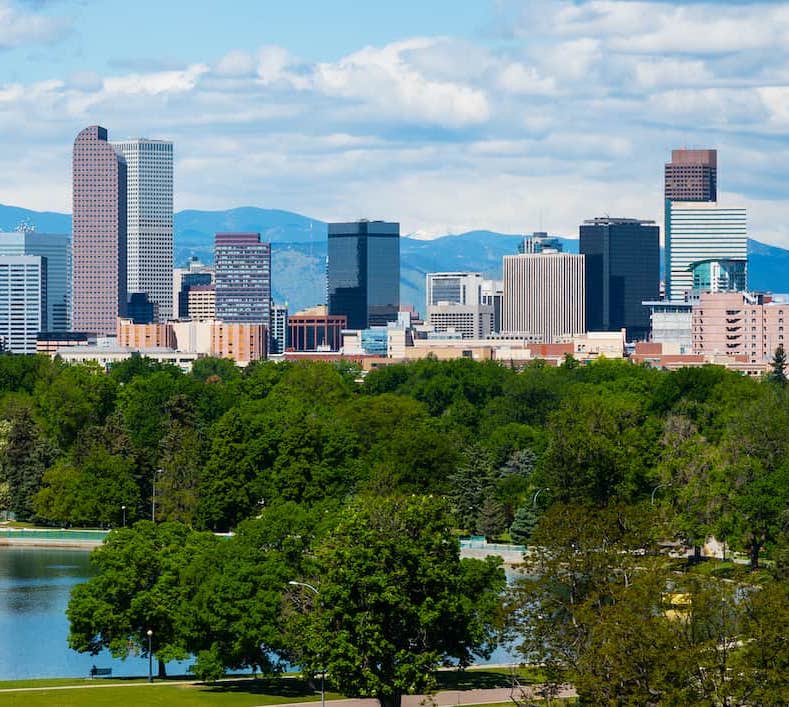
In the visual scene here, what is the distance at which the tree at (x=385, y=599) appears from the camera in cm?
6250

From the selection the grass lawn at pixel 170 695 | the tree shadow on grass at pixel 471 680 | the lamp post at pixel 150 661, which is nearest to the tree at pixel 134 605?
the lamp post at pixel 150 661

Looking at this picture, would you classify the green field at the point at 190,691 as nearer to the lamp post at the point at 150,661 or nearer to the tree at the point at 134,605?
the lamp post at the point at 150,661

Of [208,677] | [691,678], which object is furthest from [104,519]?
[691,678]

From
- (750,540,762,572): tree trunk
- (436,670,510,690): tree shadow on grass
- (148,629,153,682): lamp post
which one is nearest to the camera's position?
(436,670,510,690): tree shadow on grass

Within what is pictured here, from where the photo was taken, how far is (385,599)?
62344 mm

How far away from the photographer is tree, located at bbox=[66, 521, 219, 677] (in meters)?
75.6

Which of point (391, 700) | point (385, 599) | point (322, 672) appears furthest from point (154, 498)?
point (385, 599)

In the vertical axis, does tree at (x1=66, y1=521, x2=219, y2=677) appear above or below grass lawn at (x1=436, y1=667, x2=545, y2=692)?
above

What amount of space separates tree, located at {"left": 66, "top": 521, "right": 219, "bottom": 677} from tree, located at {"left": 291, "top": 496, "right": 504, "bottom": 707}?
11.1 m

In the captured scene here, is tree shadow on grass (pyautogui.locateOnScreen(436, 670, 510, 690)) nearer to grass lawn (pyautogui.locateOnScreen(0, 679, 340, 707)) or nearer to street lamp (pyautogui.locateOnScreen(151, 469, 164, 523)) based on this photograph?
grass lawn (pyautogui.locateOnScreen(0, 679, 340, 707))

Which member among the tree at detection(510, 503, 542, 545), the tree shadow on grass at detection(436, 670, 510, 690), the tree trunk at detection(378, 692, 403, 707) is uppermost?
the tree at detection(510, 503, 542, 545)

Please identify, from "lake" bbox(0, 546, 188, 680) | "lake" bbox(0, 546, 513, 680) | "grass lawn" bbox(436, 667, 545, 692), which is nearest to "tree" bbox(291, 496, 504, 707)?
"grass lawn" bbox(436, 667, 545, 692)

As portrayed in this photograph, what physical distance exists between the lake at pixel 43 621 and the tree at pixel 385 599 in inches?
601

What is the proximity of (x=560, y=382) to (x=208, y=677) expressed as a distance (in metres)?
114
